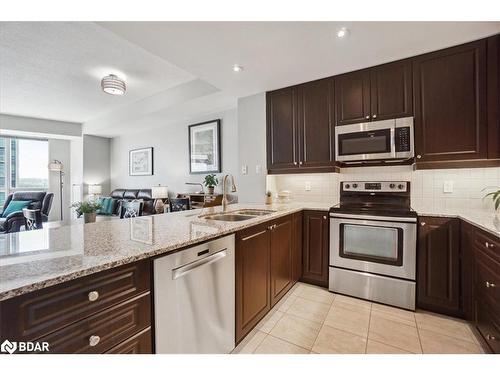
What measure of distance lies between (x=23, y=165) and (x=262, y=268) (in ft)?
24.4

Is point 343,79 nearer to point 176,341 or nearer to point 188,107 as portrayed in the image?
point 188,107

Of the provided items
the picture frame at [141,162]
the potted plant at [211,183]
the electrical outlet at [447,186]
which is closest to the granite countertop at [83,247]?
the electrical outlet at [447,186]

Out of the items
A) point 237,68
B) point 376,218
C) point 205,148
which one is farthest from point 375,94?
point 205,148

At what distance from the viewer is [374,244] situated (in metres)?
2.20

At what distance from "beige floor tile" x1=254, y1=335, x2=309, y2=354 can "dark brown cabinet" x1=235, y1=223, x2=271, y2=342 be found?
14cm

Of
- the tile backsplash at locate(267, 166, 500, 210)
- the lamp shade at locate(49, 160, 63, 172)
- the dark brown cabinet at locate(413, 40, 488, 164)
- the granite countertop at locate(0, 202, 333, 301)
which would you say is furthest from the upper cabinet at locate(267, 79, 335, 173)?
the lamp shade at locate(49, 160, 63, 172)

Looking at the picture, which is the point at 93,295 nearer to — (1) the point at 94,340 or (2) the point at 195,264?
(1) the point at 94,340

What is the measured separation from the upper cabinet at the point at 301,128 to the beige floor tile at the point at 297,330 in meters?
1.64

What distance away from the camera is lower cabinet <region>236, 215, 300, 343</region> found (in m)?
1.58

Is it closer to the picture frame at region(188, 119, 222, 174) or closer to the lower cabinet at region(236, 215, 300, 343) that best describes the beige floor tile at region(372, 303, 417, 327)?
the lower cabinet at region(236, 215, 300, 343)

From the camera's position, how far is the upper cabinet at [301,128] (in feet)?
8.84

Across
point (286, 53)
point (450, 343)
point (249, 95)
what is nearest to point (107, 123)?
point (249, 95)

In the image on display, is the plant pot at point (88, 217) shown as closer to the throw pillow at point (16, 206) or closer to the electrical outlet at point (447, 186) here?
the throw pillow at point (16, 206)
